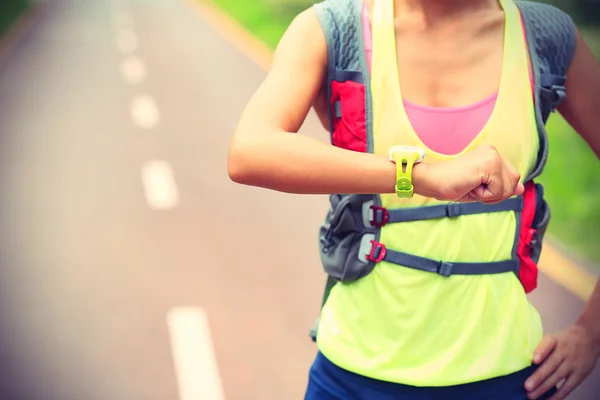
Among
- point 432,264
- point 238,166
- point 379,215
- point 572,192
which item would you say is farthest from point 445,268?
point 572,192

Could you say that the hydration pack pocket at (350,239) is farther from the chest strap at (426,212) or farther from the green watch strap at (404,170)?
the green watch strap at (404,170)

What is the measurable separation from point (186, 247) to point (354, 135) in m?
4.66

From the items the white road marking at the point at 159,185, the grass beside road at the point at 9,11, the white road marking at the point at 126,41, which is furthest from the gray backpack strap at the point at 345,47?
the grass beside road at the point at 9,11

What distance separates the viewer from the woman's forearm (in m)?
1.26

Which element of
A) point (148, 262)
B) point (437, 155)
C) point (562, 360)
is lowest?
point (148, 262)

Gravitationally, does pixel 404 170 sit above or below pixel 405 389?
above

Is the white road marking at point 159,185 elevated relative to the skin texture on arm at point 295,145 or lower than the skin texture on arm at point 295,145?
lower

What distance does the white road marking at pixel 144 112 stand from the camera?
32.7 ft

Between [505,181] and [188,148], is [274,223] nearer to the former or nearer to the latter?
[188,148]

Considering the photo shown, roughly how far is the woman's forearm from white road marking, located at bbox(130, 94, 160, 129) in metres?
8.63

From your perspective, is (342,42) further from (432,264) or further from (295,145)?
(432,264)

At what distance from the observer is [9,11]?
22.0 m

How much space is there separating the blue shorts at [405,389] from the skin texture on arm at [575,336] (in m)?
0.03

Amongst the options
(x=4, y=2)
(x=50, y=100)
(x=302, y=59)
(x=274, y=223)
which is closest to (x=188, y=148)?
(x=274, y=223)
